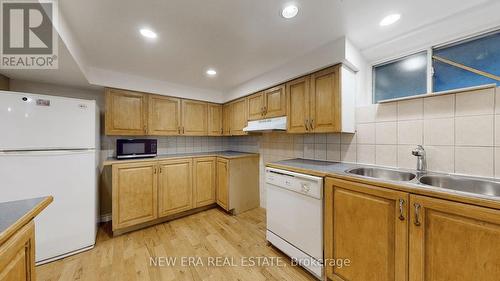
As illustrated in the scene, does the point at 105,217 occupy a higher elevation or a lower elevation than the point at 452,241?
lower

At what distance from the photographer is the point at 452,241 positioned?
92cm

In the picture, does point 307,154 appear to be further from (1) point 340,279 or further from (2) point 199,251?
(2) point 199,251

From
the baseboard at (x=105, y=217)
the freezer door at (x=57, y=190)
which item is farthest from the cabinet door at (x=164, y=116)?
the baseboard at (x=105, y=217)

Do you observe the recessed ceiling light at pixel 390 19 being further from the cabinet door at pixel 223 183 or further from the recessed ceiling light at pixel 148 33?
the cabinet door at pixel 223 183

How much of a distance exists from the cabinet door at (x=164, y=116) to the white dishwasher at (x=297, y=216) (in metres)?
1.75

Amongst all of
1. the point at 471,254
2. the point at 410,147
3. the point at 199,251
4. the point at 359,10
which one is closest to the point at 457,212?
the point at 471,254

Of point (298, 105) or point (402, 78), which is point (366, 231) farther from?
point (402, 78)

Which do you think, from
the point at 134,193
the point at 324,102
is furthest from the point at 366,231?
the point at 134,193

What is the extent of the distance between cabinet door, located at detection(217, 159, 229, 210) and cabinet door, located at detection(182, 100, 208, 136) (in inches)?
26.3

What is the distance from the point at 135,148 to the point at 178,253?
1523 mm

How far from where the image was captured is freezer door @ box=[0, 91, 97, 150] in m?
1.47

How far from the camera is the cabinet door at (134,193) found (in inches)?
83.6

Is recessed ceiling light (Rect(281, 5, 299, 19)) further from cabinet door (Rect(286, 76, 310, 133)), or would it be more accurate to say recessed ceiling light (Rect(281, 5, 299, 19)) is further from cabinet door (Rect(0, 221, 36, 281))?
cabinet door (Rect(0, 221, 36, 281))

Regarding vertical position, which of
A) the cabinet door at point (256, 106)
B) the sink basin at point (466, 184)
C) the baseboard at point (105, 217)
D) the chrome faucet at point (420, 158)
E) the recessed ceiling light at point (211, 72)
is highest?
the recessed ceiling light at point (211, 72)
